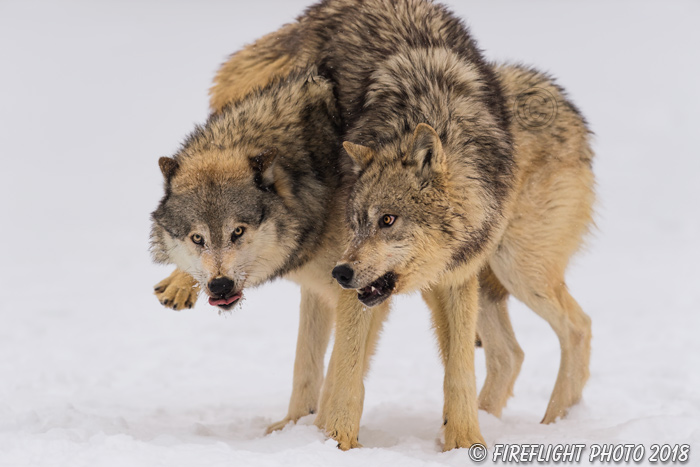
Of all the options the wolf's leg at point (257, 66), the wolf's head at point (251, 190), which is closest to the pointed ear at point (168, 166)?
the wolf's head at point (251, 190)

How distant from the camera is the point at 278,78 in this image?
621cm

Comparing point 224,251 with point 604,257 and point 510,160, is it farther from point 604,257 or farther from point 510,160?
point 604,257

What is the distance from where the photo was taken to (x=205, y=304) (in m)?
12.9

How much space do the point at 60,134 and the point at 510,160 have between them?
70.6 feet

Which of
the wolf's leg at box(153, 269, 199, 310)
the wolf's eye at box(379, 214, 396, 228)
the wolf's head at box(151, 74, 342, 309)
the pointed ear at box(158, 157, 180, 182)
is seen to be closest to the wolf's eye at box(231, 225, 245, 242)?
the wolf's head at box(151, 74, 342, 309)

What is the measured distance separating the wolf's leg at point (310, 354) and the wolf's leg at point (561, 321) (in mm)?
1363

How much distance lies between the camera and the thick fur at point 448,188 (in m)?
4.75

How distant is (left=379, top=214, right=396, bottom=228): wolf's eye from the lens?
466cm

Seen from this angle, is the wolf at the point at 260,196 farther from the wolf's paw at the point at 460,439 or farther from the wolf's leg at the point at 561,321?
the wolf's leg at the point at 561,321

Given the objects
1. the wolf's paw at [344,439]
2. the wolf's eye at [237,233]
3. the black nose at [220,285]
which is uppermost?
the wolf's eye at [237,233]

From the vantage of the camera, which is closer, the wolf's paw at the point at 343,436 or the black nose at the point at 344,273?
the black nose at the point at 344,273

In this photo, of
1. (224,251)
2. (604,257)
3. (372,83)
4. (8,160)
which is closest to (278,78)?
(372,83)

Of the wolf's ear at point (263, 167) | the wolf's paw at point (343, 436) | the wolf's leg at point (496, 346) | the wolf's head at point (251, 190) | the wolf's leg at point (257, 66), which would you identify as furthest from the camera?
the wolf's leg at point (496, 346)

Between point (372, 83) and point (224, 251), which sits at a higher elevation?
point (372, 83)
